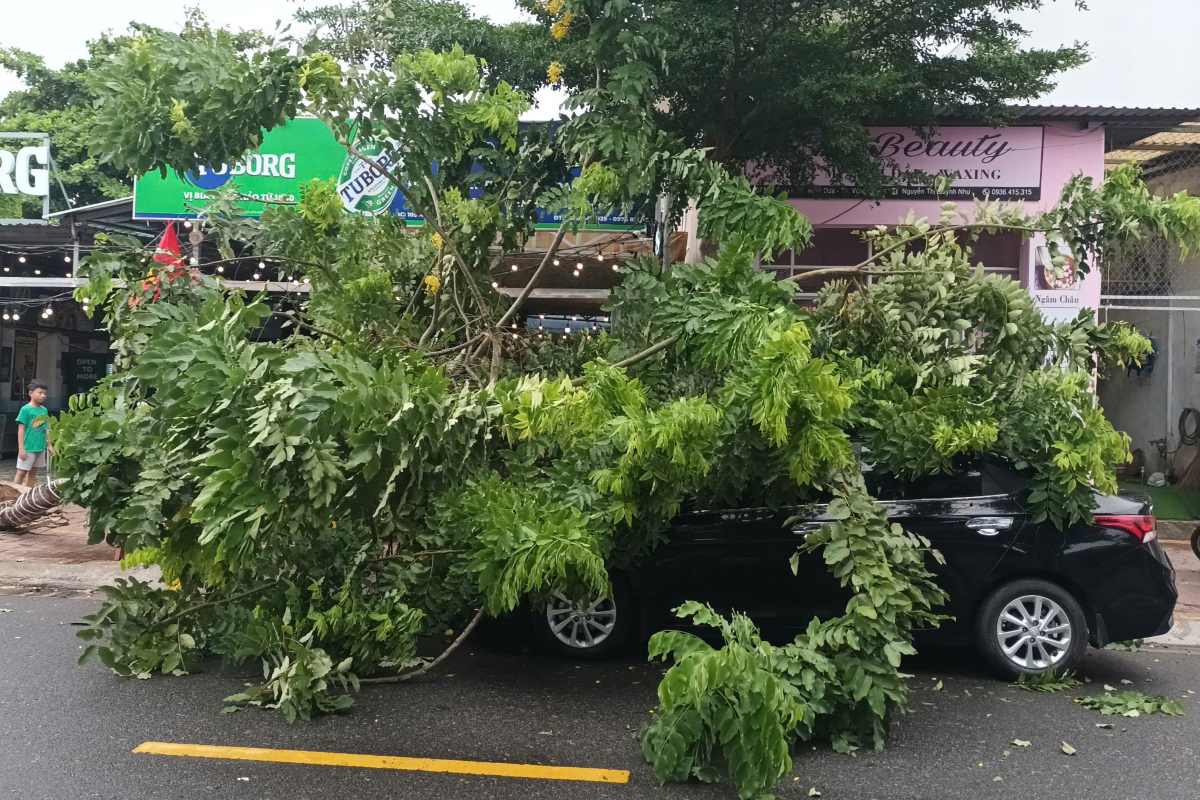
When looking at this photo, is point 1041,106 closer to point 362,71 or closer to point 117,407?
point 362,71

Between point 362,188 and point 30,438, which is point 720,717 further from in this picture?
point 30,438

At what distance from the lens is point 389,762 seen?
15.0ft

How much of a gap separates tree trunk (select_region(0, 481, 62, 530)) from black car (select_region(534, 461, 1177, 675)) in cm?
700

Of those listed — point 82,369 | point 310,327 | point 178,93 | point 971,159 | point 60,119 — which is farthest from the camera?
point 60,119

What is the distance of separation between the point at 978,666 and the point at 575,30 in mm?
5263

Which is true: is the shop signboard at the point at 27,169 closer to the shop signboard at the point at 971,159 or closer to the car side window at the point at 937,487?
the shop signboard at the point at 971,159

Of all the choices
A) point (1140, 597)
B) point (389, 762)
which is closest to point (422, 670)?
point (389, 762)

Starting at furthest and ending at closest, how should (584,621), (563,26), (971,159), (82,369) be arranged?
1. (82,369)
2. (971,159)
3. (584,621)
4. (563,26)

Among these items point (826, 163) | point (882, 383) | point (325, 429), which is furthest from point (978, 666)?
point (826, 163)

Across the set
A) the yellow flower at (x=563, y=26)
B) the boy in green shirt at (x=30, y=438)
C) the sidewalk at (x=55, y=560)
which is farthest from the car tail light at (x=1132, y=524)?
the boy in green shirt at (x=30, y=438)

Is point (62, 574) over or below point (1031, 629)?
below

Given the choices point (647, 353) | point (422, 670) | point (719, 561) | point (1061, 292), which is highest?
point (1061, 292)

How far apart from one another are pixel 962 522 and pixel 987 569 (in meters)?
0.32

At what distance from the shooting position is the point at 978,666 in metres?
6.40
